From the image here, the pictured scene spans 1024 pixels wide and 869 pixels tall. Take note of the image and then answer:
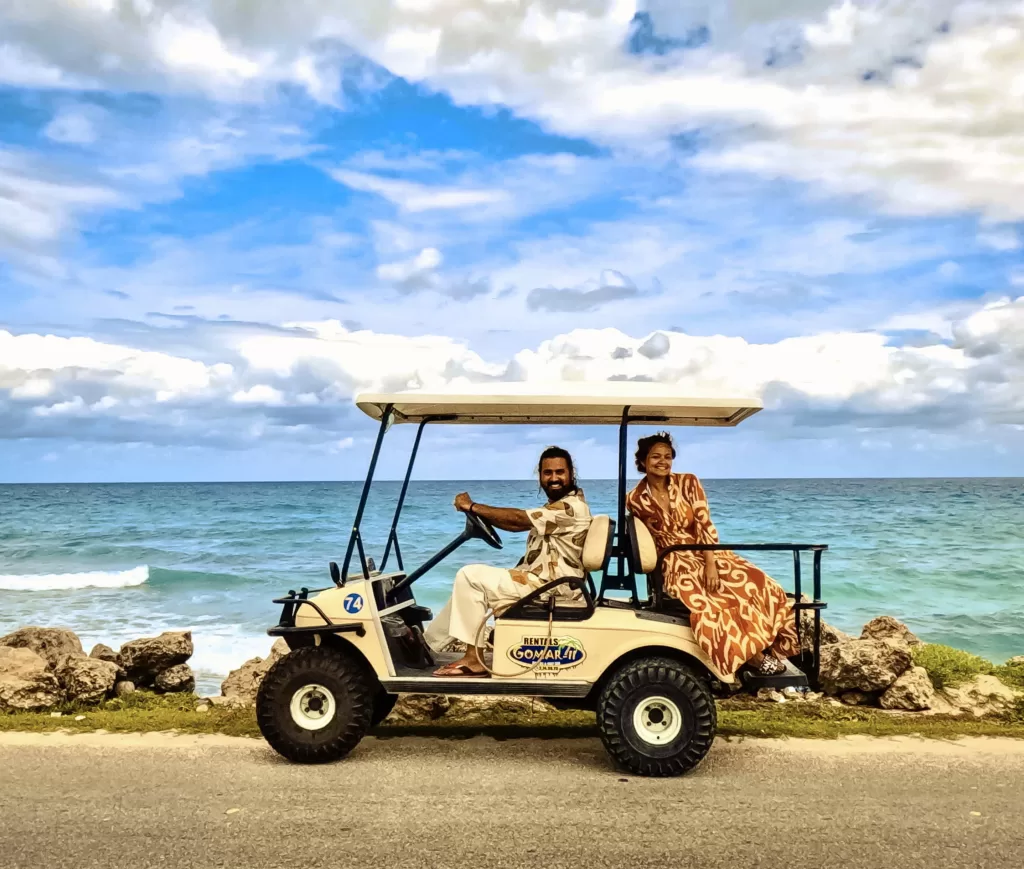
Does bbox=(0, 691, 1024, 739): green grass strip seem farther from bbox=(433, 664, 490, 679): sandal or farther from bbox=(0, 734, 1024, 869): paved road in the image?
bbox=(433, 664, 490, 679): sandal

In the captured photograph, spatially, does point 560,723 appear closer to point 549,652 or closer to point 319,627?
point 549,652

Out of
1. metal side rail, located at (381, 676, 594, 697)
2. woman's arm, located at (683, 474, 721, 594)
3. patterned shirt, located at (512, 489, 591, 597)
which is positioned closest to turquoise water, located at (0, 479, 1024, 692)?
metal side rail, located at (381, 676, 594, 697)

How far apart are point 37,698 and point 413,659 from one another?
3.53m

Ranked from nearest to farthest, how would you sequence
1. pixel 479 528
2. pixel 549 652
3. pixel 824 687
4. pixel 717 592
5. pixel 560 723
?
pixel 549 652 → pixel 717 592 → pixel 479 528 → pixel 560 723 → pixel 824 687

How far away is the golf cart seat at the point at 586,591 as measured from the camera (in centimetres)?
589

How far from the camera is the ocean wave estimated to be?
81.0 feet

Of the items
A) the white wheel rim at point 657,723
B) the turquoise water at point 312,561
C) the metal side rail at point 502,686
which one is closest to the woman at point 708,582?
the white wheel rim at point 657,723

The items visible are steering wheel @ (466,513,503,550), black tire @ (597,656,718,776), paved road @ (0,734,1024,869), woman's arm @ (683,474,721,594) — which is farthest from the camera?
steering wheel @ (466,513,503,550)

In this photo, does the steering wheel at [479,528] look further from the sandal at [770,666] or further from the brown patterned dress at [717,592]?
the sandal at [770,666]

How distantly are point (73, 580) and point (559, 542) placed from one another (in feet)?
75.3

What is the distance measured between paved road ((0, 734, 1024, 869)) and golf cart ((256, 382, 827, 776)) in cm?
25

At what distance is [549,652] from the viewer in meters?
5.92

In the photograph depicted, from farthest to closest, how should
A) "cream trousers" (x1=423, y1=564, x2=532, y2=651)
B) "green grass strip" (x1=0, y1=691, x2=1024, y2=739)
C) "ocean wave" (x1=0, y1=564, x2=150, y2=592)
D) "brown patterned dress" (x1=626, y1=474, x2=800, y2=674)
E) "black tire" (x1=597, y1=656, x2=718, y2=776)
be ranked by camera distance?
1. "ocean wave" (x1=0, y1=564, x2=150, y2=592)
2. "green grass strip" (x1=0, y1=691, x2=1024, y2=739)
3. "cream trousers" (x1=423, y1=564, x2=532, y2=651)
4. "brown patterned dress" (x1=626, y1=474, x2=800, y2=674)
5. "black tire" (x1=597, y1=656, x2=718, y2=776)

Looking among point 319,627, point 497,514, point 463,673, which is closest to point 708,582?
point 497,514
